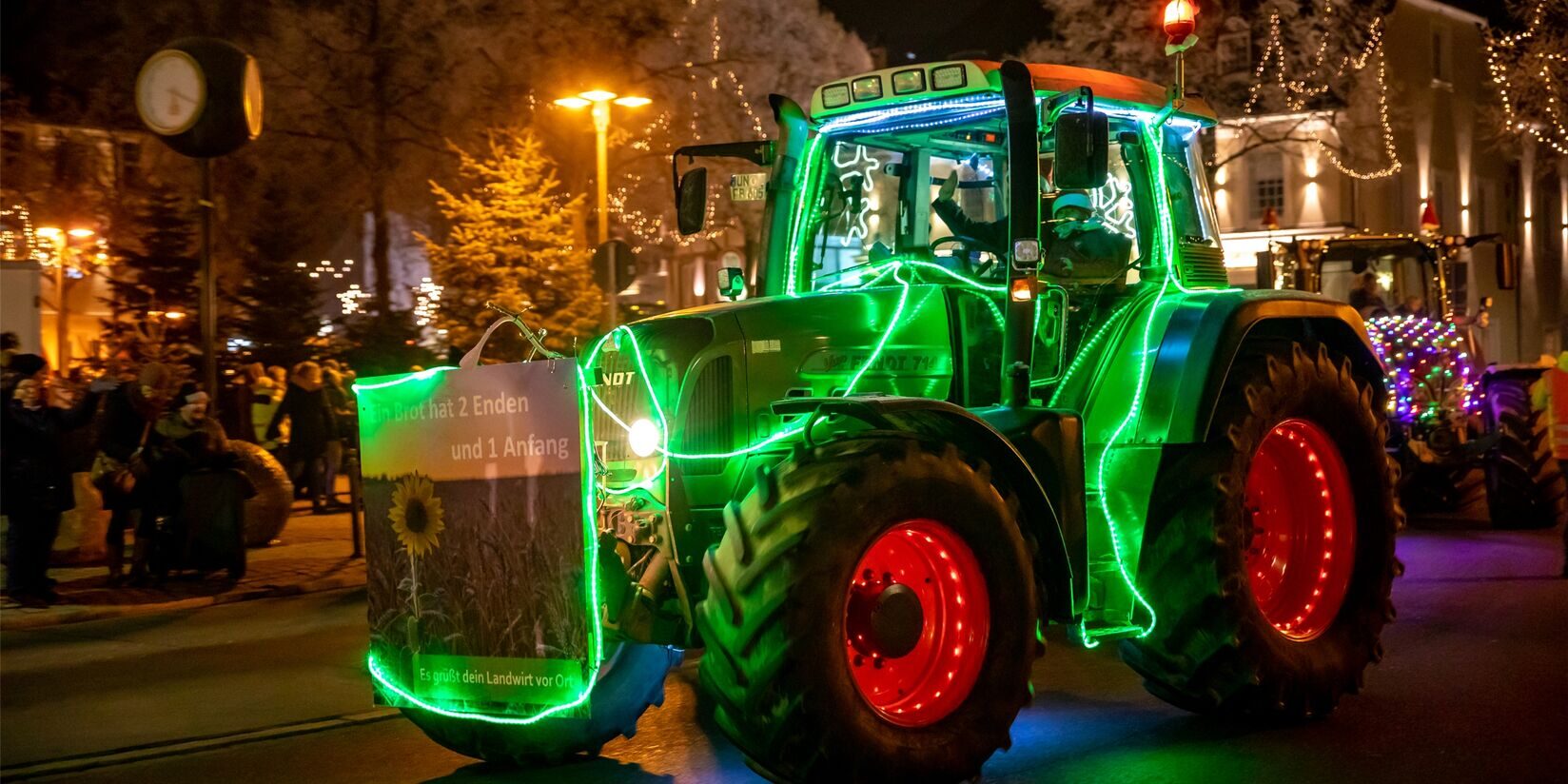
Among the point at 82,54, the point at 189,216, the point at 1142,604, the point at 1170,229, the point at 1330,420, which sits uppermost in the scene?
the point at 82,54

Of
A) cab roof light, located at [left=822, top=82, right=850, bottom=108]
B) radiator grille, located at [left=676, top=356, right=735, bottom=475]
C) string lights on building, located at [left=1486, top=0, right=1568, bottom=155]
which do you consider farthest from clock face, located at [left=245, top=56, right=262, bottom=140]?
string lights on building, located at [left=1486, top=0, right=1568, bottom=155]

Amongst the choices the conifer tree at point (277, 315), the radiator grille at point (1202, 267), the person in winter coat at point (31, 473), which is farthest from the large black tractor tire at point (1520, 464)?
the conifer tree at point (277, 315)

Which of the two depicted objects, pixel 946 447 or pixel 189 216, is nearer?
pixel 946 447

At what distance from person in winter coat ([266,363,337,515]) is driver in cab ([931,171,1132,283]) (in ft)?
42.3

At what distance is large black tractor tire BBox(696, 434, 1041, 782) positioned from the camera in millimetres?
5836

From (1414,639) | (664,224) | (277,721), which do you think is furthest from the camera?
(664,224)

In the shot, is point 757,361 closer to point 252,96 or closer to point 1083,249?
point 1083,249

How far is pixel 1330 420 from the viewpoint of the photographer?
27.5ft

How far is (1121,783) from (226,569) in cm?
1032

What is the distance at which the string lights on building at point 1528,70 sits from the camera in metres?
35.9

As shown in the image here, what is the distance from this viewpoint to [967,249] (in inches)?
312

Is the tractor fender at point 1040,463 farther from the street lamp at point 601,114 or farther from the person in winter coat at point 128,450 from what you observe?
the street lamp at point 601,114

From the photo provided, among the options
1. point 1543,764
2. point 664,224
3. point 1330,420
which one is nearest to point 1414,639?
point 1330,420

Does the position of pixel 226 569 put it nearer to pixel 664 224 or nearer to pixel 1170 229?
pixel 1170 229
